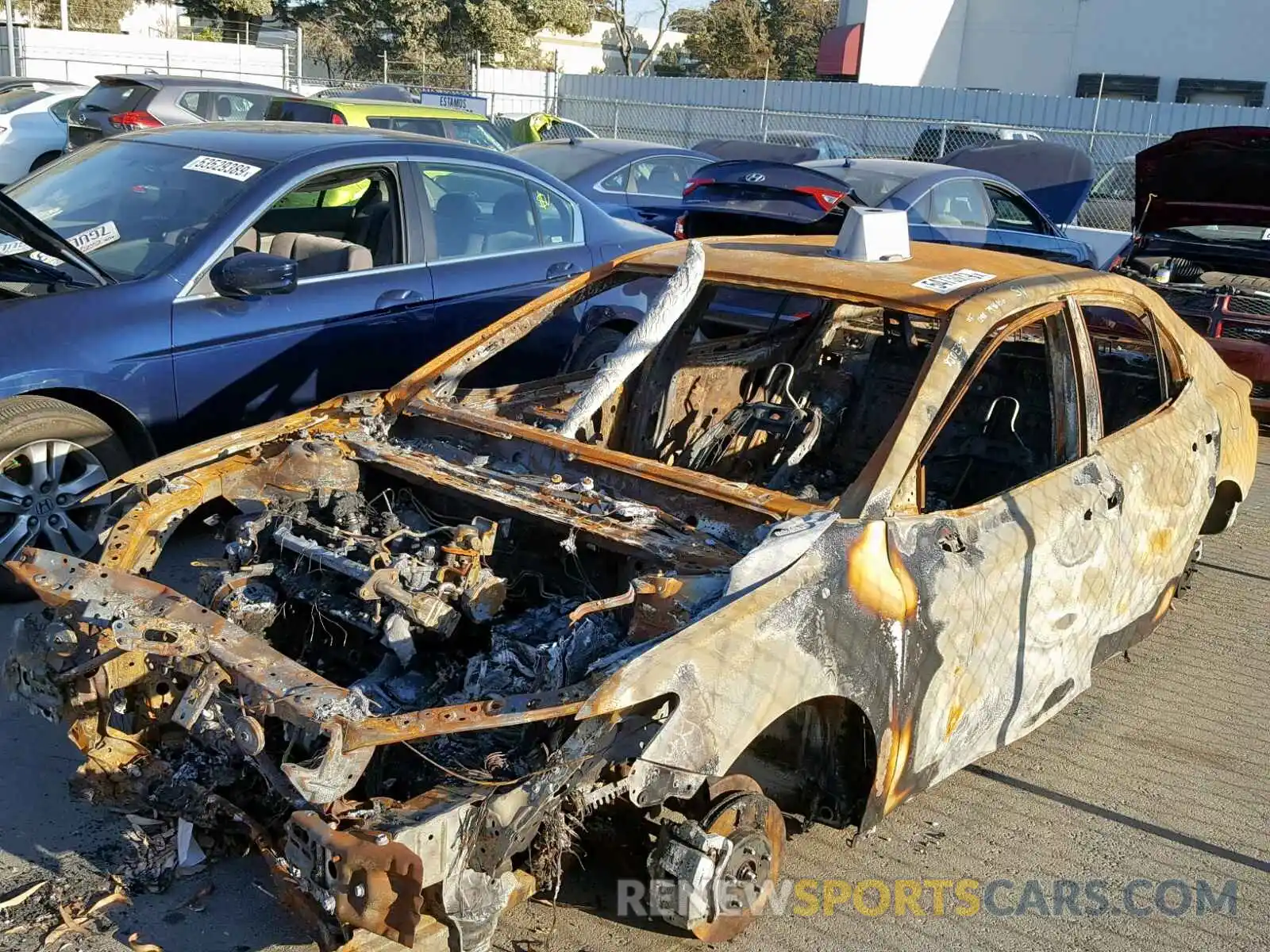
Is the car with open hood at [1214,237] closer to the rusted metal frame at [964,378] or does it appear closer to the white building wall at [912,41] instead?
the rusted metal frame at [964,378]

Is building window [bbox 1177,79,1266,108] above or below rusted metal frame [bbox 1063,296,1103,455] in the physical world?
above

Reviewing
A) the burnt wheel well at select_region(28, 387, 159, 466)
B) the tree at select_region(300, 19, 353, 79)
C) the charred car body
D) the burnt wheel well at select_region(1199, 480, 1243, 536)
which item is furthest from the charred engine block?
the tree at select_region(300, 19, 353, 79)

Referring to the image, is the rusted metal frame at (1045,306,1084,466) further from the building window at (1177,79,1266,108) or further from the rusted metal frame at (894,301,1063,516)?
the building window at (1177,79,1266,108)

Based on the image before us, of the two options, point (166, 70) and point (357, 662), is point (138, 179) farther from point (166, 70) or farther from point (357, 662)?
point (166, 70)

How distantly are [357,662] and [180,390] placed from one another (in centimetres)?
204

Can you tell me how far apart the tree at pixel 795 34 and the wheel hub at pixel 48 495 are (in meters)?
40.0

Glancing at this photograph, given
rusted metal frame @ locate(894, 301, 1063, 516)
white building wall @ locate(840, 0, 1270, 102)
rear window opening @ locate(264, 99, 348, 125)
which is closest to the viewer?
rusted metal frame @ locate(894, 301, 1063, 516)

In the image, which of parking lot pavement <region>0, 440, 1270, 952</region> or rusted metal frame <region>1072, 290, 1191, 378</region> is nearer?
parking lot pavement <region>0, 440, 1270, 952</region>

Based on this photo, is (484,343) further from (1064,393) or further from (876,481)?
(1064,393)

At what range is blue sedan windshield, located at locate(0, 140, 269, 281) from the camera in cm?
526

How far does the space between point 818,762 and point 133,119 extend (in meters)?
12.6

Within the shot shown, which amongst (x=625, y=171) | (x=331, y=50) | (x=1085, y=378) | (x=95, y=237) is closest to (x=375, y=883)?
(x=1085, y=378)

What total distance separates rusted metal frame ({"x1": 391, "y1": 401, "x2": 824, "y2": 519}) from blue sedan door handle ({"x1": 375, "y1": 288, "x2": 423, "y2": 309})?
1.56m

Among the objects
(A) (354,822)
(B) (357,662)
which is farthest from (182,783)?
(A) (354,822)
